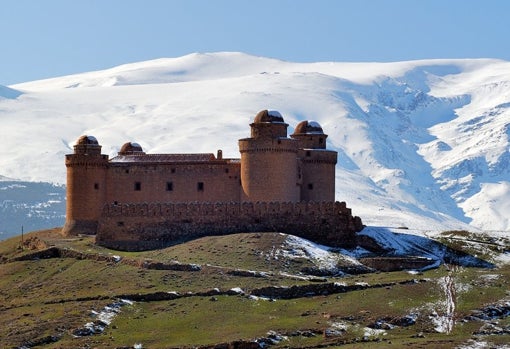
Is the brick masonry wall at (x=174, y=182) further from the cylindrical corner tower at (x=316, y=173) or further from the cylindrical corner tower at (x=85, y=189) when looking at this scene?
the cylindrical corner tower at (x=316, y=173)

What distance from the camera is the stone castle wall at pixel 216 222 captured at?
4082 inches

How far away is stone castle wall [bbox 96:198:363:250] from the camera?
340 feet

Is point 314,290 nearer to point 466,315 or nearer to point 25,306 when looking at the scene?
point 466,315

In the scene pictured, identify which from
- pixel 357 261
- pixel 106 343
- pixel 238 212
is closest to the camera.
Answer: pixel 106 343

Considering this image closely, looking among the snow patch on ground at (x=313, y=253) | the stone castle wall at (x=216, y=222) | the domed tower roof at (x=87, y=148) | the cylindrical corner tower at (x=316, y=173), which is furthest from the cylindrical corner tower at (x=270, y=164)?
the domed tower roof at (x=87, y=148)

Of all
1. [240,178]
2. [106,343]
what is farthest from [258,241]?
[106,343]

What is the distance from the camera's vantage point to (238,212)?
104750 millimetres

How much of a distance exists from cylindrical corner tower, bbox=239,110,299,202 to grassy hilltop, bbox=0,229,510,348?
9.79 metres

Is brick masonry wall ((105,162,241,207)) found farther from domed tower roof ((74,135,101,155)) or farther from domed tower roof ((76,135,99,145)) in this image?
domed tower roof ((76,135,99,145))

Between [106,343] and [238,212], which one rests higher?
[238,212]

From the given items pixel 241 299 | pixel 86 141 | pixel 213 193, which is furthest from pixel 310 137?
pixel 241 299

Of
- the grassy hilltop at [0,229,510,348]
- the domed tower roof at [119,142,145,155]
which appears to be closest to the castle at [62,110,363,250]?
the domed tower roof at [119,142,145,155]

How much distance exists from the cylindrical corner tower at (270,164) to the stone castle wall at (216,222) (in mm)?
5415

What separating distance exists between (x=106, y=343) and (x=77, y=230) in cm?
3775
